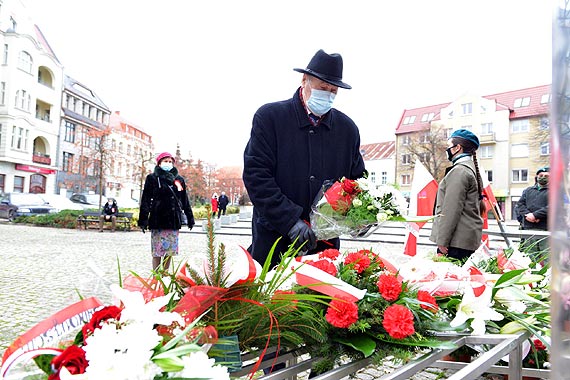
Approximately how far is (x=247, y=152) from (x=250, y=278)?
1.41 meters

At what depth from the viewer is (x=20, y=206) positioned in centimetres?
2328

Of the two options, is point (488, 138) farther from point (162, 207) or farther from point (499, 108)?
point (162, 207)

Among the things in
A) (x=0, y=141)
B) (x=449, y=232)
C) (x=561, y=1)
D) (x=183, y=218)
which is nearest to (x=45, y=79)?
(x=0, y=141)

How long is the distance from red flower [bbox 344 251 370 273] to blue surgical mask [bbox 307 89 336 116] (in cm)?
116

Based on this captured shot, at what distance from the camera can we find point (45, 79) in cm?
3891

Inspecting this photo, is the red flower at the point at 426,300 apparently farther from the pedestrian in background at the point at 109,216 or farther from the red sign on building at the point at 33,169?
the red sign on building at the point at 33,169

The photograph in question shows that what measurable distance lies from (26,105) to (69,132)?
24.6ft

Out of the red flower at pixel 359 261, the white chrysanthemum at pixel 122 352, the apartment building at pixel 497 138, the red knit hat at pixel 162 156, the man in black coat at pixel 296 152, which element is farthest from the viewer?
the apartment building at pixel 497 138

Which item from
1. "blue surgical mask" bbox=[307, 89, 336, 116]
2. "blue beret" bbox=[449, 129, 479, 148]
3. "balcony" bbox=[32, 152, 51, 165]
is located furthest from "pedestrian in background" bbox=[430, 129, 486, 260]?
"balcony" bbox=[32, 152, 51, 165]

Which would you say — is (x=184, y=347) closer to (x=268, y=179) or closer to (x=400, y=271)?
(x=400, y=271)

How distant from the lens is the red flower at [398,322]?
134 centimetres

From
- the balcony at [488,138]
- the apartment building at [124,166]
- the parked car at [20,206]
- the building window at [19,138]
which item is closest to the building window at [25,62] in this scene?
the building window at [19,138]

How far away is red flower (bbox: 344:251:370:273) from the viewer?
1636mm

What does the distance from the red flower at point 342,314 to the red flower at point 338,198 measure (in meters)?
0.89
